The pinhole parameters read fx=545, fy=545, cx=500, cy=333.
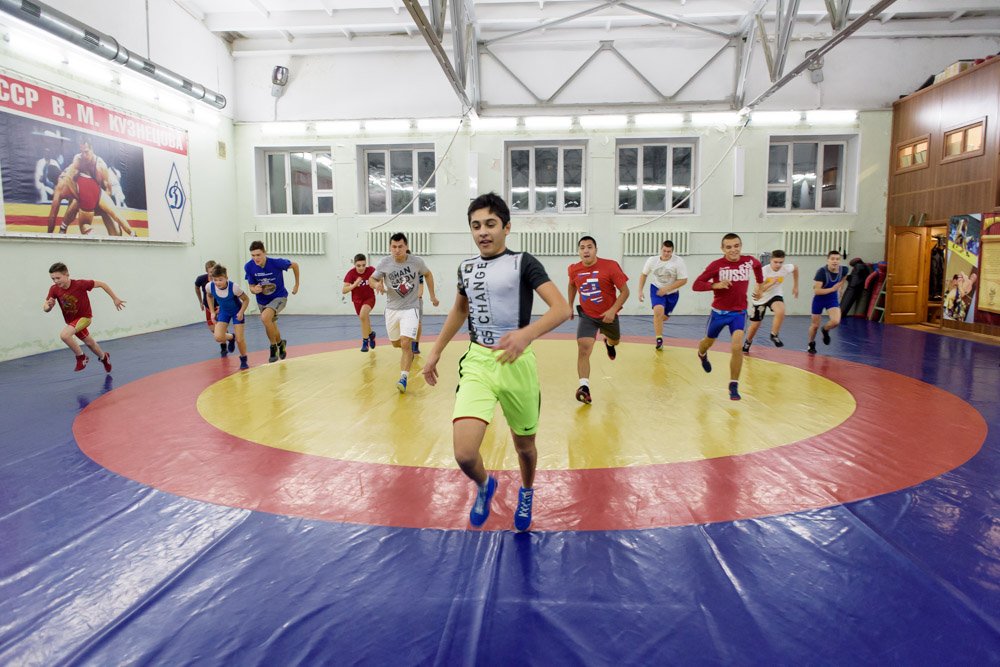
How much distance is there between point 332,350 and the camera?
8773mm

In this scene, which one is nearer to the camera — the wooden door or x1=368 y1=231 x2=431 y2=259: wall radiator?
the wooden door

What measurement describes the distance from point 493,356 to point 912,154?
14.3 meters

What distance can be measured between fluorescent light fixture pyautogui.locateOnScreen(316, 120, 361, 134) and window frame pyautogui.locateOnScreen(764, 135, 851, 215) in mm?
10520

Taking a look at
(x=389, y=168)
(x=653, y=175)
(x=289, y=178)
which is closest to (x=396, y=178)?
(x=389, y=168)

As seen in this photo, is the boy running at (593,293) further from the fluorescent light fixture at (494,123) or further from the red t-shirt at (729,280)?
the fluorescent light fixture at (494,123)

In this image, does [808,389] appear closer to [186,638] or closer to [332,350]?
[186,638]

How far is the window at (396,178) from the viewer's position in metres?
14.6

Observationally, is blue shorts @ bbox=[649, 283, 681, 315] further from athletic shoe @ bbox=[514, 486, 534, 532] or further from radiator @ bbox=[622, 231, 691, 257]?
athletic shoe @ bbox=[514, 486, 534, 532]

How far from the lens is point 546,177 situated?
47.5 ft

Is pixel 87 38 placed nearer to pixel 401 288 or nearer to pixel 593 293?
pixel 401 288

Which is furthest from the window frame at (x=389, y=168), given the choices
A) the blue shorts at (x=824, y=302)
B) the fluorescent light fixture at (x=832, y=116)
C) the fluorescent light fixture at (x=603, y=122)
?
the fluorescent light fixture at (x=832, y=116)

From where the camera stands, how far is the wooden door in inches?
490

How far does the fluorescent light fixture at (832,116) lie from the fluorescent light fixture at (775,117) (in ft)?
0.94

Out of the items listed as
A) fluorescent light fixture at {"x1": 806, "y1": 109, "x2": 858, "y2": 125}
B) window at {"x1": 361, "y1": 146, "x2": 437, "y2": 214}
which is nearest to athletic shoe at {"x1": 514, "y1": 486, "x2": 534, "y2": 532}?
window at {"x1": 361, "y1": 146, "x2": 437, "y2": 214}
